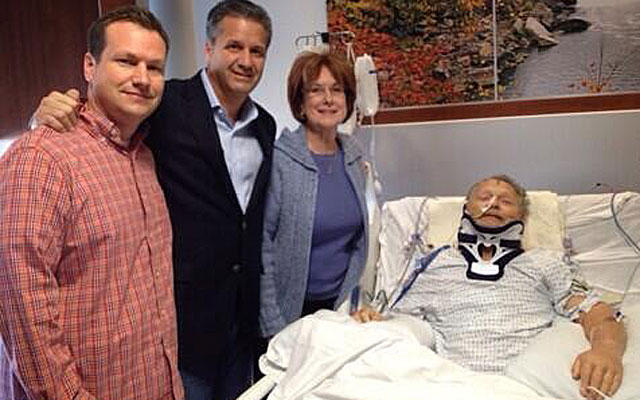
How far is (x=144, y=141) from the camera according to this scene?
1.47 m

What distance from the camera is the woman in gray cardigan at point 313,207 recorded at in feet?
5.79

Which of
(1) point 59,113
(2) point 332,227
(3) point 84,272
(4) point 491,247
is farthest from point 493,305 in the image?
(1) point 59,113

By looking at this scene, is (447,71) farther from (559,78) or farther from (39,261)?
(39,261)

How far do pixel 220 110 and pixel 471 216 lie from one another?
2.95ft

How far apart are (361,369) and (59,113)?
0.87 meters

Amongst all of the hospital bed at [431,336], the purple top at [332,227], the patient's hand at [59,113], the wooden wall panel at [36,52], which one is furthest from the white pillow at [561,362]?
the wooden wall panel at [36,52]

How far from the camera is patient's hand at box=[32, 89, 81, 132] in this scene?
1222mm

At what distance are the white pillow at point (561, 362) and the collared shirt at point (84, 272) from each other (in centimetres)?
88

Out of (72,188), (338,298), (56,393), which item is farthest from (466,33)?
(56,393)

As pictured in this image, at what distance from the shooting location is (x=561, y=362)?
150 cm

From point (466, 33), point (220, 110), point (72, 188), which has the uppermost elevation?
point (466, 33)

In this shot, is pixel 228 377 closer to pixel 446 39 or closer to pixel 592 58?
pixel 446 39

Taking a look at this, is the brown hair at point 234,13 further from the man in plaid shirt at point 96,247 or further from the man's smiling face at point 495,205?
the man's smiling face at point 495,205

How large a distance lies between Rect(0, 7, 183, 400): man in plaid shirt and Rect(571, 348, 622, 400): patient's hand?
3.20ft
